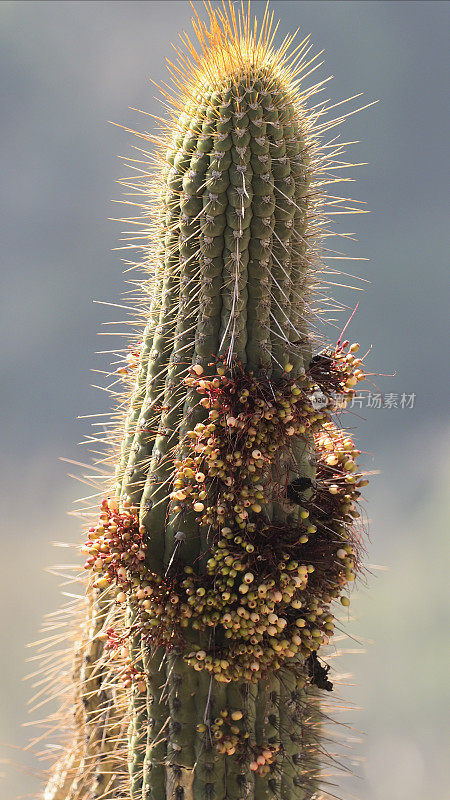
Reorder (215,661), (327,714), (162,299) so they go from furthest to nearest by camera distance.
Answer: (327,714) → (162,299) → (215,661)

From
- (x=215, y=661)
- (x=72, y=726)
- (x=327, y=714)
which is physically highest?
(x=215, y=661)

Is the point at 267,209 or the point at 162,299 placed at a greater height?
the point at 267,209

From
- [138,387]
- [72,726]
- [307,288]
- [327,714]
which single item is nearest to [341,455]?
[307,288]

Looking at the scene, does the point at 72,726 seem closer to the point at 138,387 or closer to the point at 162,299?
the point at 138,387

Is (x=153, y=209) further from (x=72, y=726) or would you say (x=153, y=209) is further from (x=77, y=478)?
(x=72, y=726)

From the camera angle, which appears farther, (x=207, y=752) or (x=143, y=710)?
(x=143, y=710)

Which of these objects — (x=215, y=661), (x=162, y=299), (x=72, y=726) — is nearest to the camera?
(x=215, y=661)
